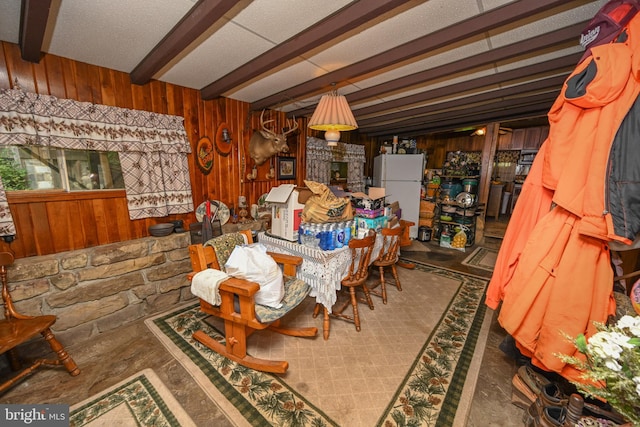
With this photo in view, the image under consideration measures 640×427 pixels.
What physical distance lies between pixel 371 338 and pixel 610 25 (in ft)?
7.81

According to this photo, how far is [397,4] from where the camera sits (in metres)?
1.25

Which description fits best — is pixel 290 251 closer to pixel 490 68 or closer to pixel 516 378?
pixel 516 378

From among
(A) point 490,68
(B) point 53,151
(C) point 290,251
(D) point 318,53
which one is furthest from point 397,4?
(B) point 53,151

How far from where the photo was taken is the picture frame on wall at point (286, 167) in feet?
12.4

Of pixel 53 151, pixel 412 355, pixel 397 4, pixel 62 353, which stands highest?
pixel 397 4

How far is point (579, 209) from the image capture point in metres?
1.16

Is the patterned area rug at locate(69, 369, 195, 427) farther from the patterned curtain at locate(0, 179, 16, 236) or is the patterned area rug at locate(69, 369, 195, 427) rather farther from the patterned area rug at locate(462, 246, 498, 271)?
the patterned area rug at locate(462, 246, 498, 271)

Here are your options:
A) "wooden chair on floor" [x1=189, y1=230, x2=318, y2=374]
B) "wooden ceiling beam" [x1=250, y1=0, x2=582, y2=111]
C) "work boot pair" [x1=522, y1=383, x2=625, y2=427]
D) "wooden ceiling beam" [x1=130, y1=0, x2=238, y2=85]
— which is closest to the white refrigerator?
"wooden ceiling beam" [x1=250, y1=0, x2=582, y2=111]

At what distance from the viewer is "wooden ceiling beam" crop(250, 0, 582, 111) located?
1343mm

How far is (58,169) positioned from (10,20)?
1.02 m

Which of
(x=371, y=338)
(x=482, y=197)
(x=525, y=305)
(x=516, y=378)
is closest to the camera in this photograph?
(x=525, y=305)

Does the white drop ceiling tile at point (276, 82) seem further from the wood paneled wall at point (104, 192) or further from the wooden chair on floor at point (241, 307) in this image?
the wooden chair on floor at point (241, 307)

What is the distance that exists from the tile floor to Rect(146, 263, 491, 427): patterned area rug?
62 millimetres

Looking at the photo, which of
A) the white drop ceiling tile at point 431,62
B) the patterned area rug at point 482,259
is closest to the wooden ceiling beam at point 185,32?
the white drop ceiling tile at point 431,62
